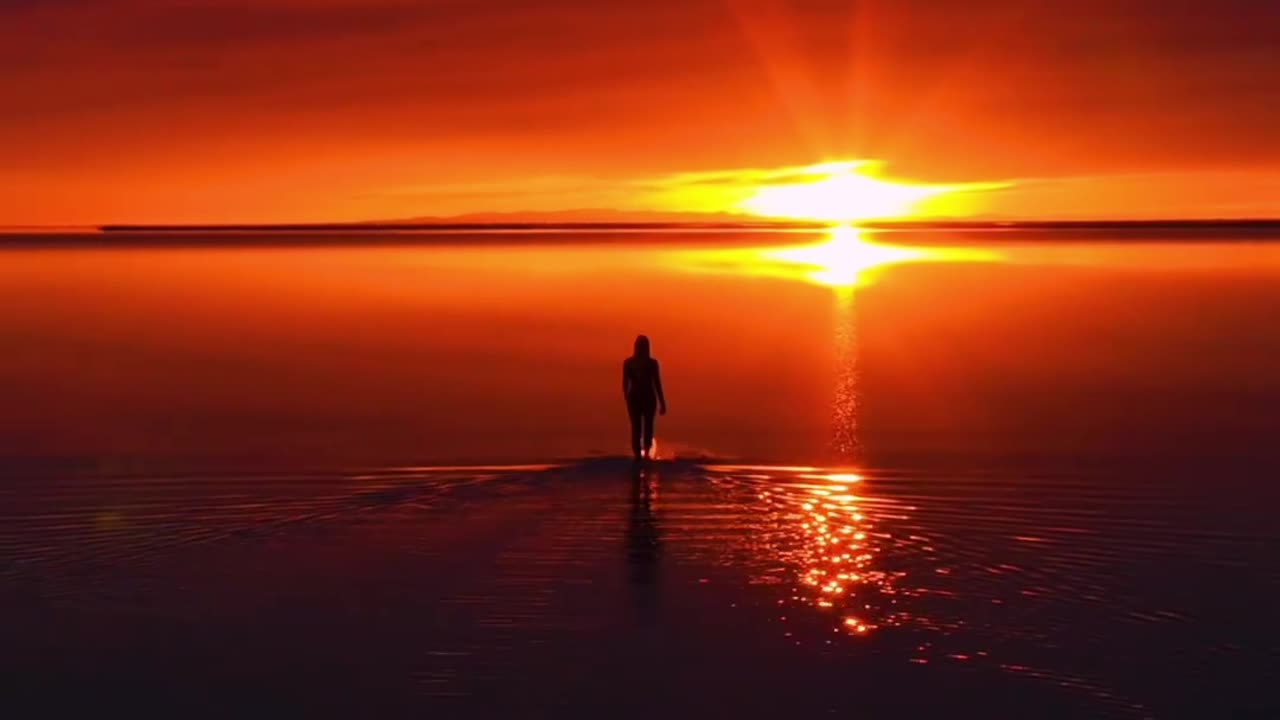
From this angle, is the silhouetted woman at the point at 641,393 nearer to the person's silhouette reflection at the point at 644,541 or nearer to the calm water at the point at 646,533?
the calm water at the point at 646,533

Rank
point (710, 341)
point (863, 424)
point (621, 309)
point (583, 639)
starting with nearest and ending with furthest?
point (583, 639) < point (863, 424) < point (710, 341) < point (621, 309)

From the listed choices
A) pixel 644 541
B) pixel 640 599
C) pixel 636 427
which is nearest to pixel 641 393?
pixel 636 427

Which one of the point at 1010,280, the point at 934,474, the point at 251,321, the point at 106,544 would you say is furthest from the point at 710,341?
the point at 1010,280

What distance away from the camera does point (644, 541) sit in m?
16.0

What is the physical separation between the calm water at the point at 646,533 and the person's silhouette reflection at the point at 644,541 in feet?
0.18

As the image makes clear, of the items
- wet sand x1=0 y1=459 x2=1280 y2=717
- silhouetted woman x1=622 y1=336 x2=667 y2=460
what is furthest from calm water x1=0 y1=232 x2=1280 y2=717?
silhouetted woman x1=622 y1=336 x2=667 y2=460

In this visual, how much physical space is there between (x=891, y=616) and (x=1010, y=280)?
70939mm

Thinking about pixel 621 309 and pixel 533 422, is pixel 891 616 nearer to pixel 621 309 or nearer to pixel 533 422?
pixel 533 422

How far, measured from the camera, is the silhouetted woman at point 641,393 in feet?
69.7

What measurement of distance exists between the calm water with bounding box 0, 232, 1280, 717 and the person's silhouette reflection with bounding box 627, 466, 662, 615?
0.06m

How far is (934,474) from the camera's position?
67.4 feet

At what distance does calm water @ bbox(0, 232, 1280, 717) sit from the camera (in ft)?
38.3

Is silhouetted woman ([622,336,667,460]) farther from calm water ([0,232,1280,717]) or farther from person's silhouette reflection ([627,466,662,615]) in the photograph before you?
person's silhouette reflection ([627,466,662,615])

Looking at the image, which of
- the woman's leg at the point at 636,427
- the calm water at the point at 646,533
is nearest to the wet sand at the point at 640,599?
the calm water at the point at 646,533
